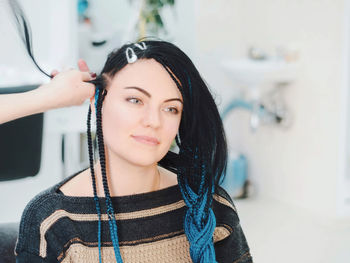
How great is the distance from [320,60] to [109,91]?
1948mm

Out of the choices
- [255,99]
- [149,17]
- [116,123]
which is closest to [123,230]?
[116,123]

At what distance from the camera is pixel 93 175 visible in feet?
2.76

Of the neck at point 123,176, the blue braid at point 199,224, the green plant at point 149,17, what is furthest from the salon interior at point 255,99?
the blue braid at point 199,224

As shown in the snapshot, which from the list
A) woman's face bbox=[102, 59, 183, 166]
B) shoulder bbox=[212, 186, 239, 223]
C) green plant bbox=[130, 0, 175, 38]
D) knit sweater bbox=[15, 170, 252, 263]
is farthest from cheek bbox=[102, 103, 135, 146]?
green plant bbox=[130, 0, 175, 38]

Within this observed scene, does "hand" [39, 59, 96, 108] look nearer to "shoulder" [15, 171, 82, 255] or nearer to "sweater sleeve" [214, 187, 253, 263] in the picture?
"shoulder" [15, 171, 82, 255]

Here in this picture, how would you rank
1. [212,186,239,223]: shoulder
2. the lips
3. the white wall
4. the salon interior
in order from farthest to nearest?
the white wall, the salon interior, [212,186,239,223]: shoulder, the lips

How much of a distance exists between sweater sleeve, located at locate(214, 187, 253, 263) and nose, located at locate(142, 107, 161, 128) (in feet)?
0.78

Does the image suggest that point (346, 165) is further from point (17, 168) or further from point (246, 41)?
point (17, 168)

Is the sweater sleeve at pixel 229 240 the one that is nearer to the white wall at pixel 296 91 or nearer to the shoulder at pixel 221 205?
the shoulder at pixel 221 205

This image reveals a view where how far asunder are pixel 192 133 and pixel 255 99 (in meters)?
1.94

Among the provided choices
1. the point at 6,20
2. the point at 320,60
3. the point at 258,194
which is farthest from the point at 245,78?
the point at 6,20

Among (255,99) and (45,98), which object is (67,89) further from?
(255,99)

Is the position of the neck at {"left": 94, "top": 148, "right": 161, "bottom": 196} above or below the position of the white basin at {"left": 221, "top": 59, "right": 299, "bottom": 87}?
below

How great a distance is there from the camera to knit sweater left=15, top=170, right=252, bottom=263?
0.79 meters
